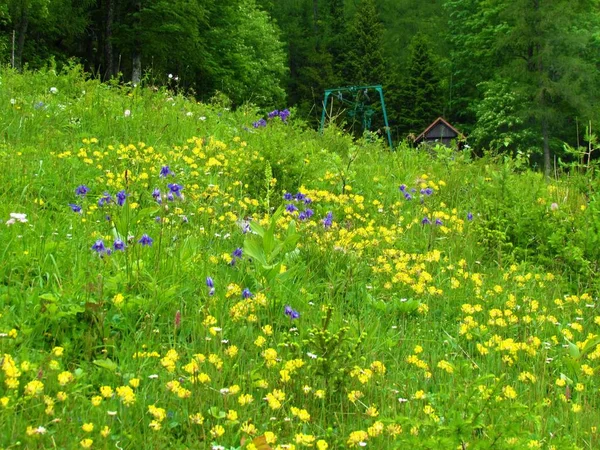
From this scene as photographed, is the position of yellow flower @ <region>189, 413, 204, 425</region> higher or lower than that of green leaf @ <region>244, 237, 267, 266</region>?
lower

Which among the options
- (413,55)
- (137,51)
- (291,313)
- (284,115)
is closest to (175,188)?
(291,313)

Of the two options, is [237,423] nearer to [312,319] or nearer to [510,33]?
[312,319]

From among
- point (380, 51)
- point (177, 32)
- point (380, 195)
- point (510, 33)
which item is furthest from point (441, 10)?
point (380, 195)

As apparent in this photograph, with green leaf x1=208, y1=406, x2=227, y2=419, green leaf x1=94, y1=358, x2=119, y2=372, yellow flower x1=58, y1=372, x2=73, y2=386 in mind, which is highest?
yellow flower x1=58, y1=372, x2=73, y2=386

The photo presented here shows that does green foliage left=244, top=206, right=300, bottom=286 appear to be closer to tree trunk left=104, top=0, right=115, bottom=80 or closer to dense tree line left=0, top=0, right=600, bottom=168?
dense tree line left=0, top=0, right=600, bottom=168

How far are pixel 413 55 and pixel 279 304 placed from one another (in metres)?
46.5

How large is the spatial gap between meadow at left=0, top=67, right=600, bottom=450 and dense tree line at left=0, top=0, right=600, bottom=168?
50.8 ft

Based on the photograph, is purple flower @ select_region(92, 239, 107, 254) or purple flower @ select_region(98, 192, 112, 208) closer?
purple flower @ select_region(92, 239, 107, 254)

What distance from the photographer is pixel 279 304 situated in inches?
123

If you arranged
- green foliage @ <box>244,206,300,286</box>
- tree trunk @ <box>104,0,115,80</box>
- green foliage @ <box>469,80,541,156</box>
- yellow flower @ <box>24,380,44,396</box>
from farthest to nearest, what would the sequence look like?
green foliage @ <box>469,80,541,156</box> → tree trunk @ <box>104,0,115,80</box> → green foliage @ <box>244,206,300,286</box> → yellow flower @ <box>24,380,44,396</box>

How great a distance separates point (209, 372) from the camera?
2.42 meters

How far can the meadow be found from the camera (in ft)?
7.01

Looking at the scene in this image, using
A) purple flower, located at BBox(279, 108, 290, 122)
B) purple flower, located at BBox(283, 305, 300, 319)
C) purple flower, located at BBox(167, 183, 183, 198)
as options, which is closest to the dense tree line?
purple flower, located at BBox(279, 108, 290, 122)

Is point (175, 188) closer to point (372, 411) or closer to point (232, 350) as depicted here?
point (232, 350)
